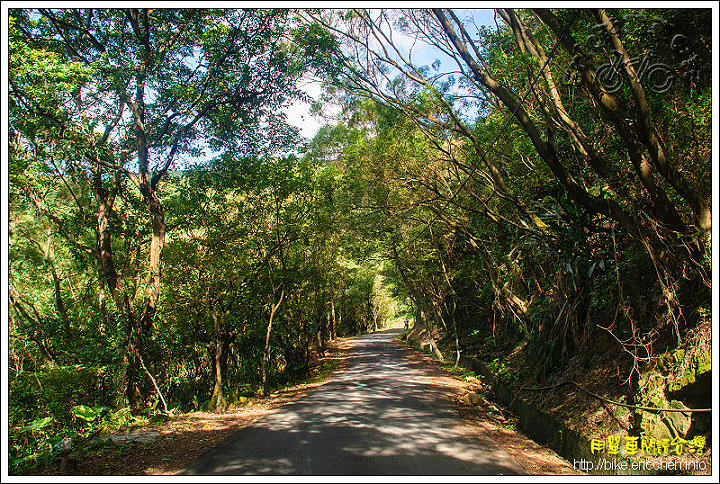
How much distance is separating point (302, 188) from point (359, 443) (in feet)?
25.1

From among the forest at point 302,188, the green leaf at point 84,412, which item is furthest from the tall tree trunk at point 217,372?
the green leaf at point 84,412

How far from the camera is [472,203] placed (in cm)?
1177

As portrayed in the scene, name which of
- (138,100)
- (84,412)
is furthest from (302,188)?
(84,412)

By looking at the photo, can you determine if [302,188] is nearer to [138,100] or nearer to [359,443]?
[138,100]

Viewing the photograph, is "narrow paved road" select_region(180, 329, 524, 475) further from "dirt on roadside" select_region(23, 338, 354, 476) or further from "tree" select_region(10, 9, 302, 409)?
"tree" select_region(10, 9, 302, 409)

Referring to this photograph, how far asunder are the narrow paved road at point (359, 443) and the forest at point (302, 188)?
6.47 ft

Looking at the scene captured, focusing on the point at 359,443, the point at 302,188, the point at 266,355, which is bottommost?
the point at 359,443

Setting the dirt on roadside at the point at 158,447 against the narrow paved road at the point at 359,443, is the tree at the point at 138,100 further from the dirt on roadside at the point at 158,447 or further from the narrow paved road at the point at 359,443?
the narrow paved road at the point at 359,443

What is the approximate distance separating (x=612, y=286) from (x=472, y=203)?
5.64 metres

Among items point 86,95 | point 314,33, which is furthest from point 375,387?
point 86,95

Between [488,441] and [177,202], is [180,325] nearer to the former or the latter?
[177,202]

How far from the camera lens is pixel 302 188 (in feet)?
38.7

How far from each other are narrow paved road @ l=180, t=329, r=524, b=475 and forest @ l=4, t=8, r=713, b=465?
1.97m

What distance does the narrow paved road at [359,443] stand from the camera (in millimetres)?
4879
